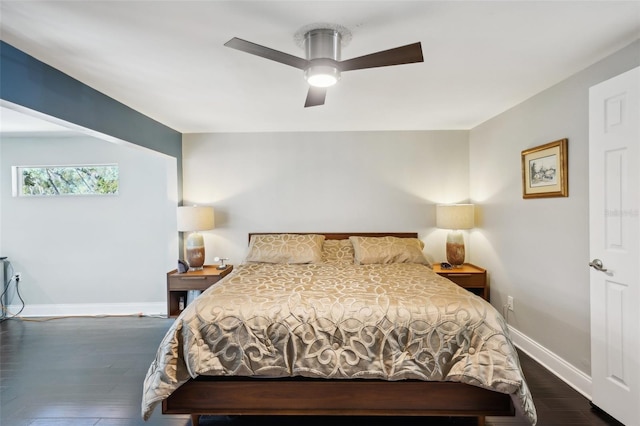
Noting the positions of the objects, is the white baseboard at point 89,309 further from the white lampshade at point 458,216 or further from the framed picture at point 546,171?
the framed picture at point 546,171

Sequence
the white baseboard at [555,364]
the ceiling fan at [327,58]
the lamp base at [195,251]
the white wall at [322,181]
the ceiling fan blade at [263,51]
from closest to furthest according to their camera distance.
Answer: the ceiling fan blade at [263,51] < the ceiling fan at [327,58] < the white baseboard at [555,364] < the lamp base at [195,251] < the white wall at [322,181]

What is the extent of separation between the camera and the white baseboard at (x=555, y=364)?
2119 millimetres

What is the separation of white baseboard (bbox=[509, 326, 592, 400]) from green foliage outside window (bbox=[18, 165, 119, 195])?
481 centimetres

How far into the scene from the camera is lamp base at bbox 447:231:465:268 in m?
3.38

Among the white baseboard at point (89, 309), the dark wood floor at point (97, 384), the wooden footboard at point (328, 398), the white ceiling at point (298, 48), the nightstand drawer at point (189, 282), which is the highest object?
the white ceiling at point (298, 48)

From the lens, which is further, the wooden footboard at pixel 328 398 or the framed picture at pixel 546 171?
the framed picture at pixel 546 171

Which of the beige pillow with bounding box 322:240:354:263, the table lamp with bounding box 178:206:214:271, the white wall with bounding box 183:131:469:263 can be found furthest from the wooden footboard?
the white wall with bounding box 183:131:469:263

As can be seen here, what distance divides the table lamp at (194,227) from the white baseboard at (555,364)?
Answer: 338 cm

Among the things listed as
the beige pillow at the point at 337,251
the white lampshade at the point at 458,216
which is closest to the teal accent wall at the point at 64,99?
the beige pillow at the point at 337,251

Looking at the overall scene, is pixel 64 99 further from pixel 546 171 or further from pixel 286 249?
pixel 546 171

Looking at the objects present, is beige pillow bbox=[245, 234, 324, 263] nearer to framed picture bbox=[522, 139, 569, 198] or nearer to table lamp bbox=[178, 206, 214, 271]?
table lamp bbox=[178, 206, 214, 271]

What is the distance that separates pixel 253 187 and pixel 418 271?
7.25 feet

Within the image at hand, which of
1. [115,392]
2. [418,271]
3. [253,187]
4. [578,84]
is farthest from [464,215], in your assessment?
[115,392]

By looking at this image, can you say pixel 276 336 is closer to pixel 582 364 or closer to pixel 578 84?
pixel 582 364
